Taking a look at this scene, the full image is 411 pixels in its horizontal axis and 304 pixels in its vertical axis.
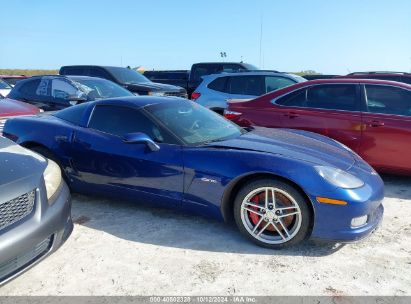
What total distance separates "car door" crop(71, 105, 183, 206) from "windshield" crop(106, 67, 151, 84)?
702cm

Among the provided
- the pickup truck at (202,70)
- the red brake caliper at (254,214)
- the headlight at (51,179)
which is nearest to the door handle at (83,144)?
the headlight at (51,179)

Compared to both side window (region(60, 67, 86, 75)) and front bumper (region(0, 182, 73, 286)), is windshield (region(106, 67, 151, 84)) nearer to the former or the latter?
side window (region(60, 67, 86, 75))

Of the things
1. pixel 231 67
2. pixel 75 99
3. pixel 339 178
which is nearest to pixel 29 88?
pixel 75 99

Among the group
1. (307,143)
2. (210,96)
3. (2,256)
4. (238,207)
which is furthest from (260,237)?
(210,96)

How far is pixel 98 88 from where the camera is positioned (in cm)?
833

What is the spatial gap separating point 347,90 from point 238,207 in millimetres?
2850

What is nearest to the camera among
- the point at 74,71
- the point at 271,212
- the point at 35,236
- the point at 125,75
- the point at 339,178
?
the point at 35,236

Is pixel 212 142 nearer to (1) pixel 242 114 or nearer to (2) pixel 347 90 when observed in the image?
(1) pixel 242 114

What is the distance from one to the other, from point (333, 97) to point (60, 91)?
18.0ft

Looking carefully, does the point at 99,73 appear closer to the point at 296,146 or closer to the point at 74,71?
the point at 74,71

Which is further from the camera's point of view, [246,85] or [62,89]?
[246,85]

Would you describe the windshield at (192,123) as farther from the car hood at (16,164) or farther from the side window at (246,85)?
the side window at (246,85)

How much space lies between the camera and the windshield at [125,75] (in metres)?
11.1

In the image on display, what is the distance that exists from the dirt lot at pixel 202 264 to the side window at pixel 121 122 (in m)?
0.91
